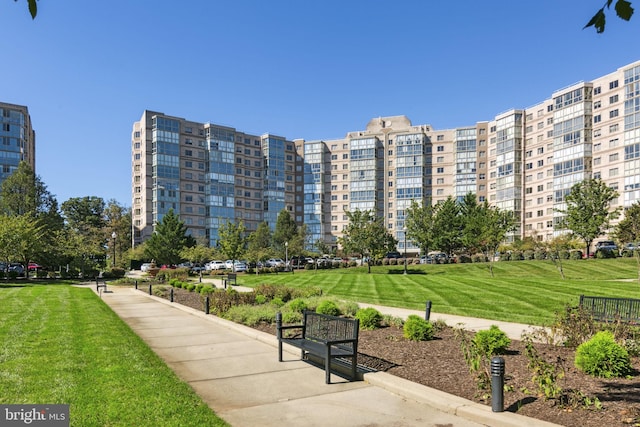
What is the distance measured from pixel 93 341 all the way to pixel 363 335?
21.0 feet

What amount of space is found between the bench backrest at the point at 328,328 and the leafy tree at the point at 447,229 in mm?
56773

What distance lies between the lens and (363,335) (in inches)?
454

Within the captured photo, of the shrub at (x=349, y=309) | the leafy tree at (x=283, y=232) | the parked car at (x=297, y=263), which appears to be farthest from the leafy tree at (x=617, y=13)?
the leafy tree at (x=283, y=232)

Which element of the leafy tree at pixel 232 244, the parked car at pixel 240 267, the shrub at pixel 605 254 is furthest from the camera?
the parked car at pixel 240 267

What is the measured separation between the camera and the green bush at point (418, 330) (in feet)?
34.6

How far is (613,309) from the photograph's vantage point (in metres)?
10.8

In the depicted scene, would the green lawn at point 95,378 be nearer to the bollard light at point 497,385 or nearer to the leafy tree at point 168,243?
the bollard light at point 497,385

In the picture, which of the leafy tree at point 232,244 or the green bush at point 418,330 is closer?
the green bush at point 418,330

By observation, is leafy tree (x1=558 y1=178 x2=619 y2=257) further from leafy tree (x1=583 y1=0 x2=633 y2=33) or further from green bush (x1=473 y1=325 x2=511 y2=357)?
leafy tree (x1=583 y1=0 x2=633 y2=33)

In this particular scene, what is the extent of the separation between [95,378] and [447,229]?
62133mm

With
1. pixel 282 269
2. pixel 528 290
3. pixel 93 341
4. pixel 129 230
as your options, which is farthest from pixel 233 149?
pixel 93 341

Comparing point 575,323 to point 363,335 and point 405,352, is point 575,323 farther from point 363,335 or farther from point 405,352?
point 363,335

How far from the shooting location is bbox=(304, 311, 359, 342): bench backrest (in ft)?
27.2

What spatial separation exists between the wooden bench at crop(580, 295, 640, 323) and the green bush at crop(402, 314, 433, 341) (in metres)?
3.34
